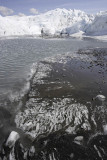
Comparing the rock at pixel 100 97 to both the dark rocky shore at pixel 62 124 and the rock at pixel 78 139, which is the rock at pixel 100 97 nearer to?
the dark rocky shore at pixel 62 124

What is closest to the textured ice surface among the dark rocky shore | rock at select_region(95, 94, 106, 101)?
the dark rocky shore

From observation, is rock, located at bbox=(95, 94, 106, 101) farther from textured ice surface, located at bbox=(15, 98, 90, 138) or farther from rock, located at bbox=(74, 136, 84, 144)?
rock, located at bbox=(74, 136, 84, 144)

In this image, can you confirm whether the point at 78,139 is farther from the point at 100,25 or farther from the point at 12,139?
the point at 100,25

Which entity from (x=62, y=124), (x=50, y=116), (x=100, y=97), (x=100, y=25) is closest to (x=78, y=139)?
(x=62, y=124)

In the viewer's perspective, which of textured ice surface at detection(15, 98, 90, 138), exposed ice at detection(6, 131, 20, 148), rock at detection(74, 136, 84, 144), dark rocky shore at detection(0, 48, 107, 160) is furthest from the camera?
textured ice surface at detection(15, 98, 90, 138)

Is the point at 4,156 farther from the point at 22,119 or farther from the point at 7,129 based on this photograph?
the point at 22,119

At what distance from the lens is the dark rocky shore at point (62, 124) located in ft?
20.0

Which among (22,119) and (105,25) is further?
(105,25)

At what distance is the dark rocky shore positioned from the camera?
609 centimetres

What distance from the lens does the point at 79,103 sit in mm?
10156

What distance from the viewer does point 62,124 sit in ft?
26.0

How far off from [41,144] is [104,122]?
4.41 meters

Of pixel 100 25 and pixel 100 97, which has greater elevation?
pixel 100 25

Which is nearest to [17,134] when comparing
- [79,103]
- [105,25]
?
[79,103]
